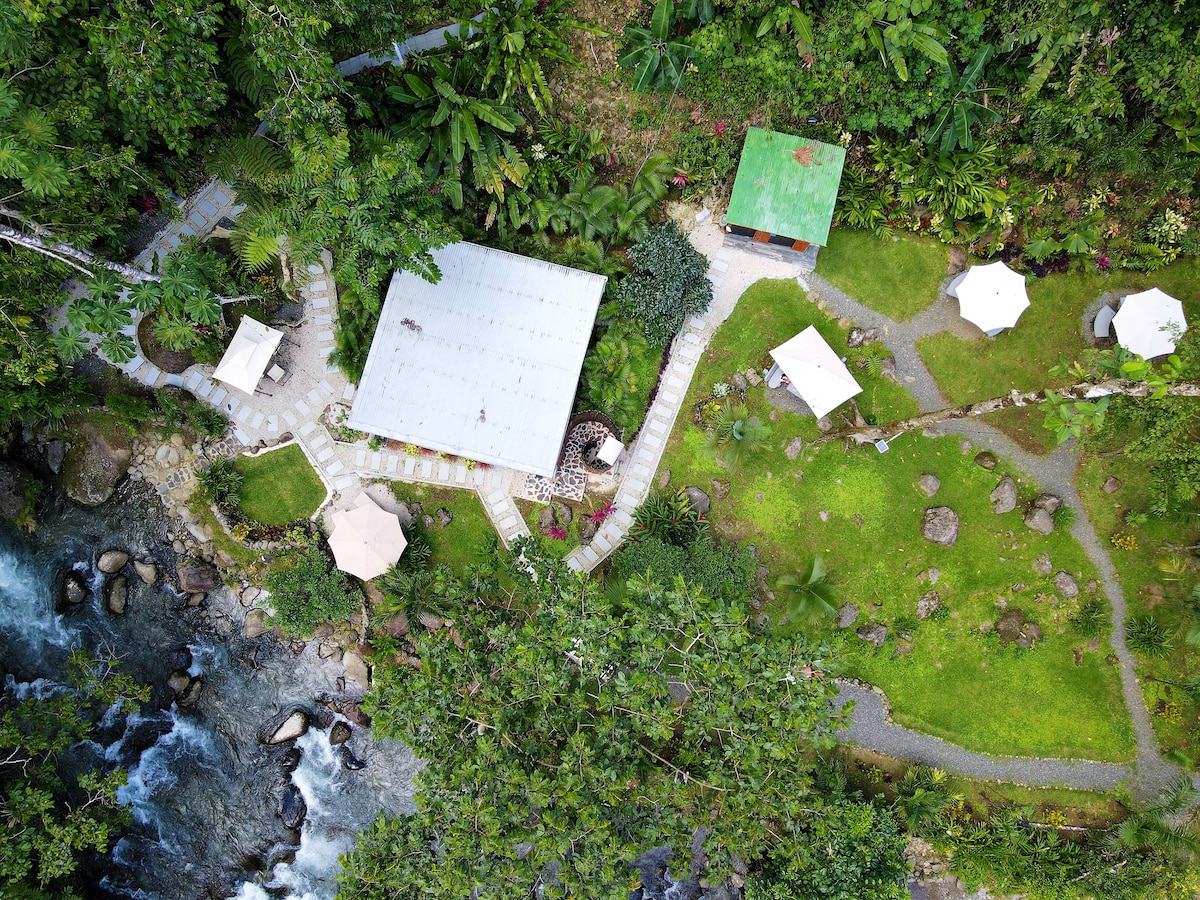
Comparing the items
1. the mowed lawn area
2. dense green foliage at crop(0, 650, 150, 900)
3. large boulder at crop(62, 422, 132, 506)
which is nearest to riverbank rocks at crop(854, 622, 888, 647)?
the mowed lawn area

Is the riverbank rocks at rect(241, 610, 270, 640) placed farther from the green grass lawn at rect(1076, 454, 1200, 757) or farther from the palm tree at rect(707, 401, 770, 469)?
the green grass lawn at rect(1076, 454, 1200, 757)

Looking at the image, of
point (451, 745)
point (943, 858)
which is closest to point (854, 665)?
point (943, 858)

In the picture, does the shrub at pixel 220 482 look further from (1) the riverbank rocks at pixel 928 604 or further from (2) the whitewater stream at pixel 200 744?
(1) the riverbank rocks at pixel 928 604

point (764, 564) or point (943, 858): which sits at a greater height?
point (764, 564)

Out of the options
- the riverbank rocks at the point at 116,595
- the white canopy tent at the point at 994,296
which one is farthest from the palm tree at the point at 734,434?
the riverbank rocks at the point at 116,595

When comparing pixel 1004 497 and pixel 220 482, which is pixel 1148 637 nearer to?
pixel 1004 497

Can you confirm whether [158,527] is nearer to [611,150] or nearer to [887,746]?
[611,150]
